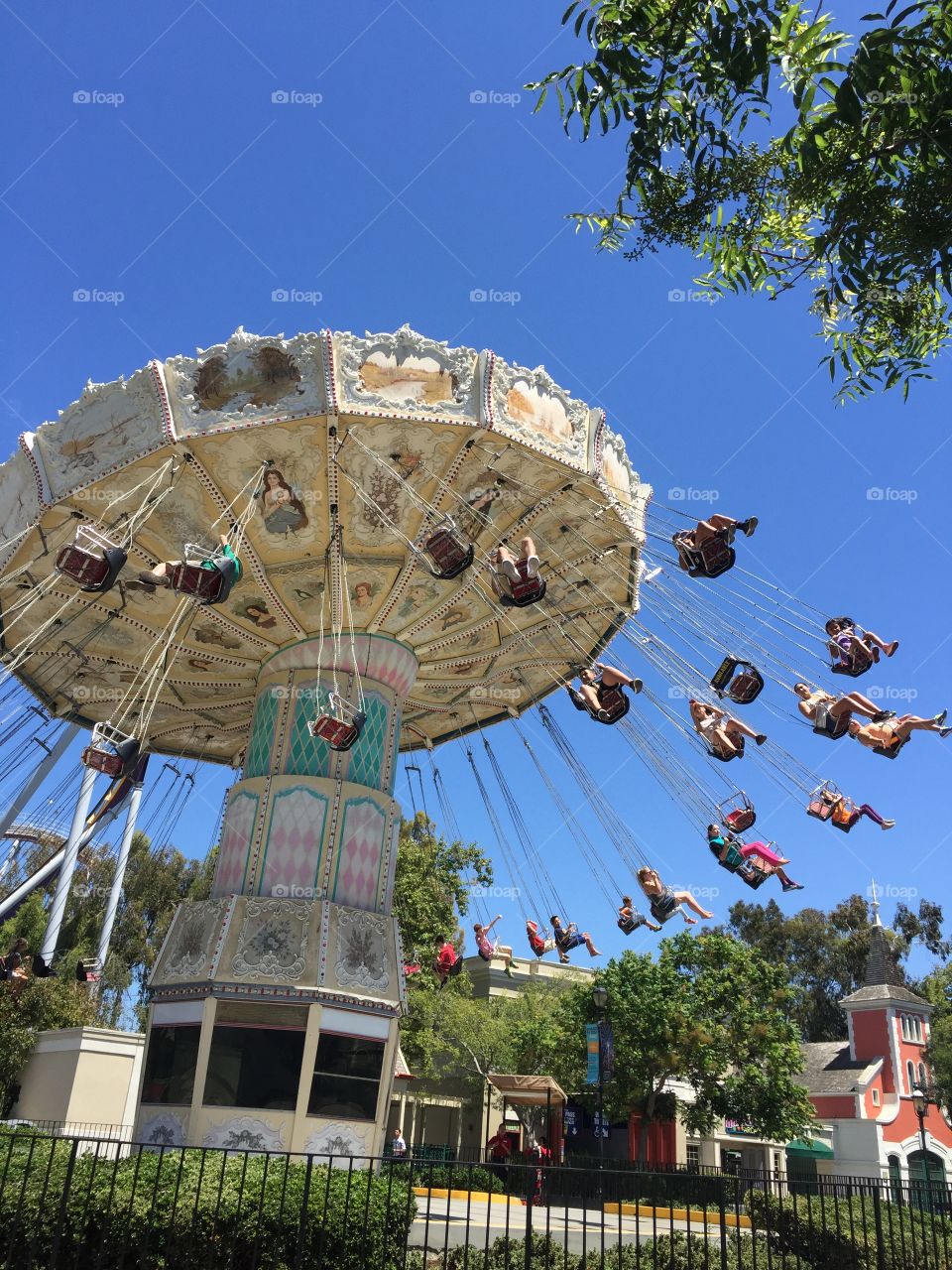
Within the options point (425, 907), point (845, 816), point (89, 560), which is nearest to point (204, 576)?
point (89, 560)

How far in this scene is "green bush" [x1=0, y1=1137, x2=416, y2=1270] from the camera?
7.21m

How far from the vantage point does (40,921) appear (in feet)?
109

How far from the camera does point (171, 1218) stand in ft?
23.1

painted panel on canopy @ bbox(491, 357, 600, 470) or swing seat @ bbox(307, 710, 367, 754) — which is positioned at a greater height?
painted panel on canopy @ bbox(491, 357, 600, 470)

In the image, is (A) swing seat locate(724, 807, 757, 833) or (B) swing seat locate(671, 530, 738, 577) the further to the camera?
(A) swing seat locate(724, 807, 757, 833)

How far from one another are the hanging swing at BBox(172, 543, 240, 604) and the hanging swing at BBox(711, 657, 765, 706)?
689 centimetres

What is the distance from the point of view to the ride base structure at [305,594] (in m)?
12.3

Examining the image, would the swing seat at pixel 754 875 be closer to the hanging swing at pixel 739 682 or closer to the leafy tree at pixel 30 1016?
the hanging swing at pixel 739 682

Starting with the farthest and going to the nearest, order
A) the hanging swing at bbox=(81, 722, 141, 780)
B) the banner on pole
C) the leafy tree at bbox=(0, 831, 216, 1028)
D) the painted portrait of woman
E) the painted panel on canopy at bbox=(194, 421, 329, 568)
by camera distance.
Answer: the leafy tree at bbox=(0, 831, 216, 1028) < the banner on pole < the painted portrait of woman < the painted panel on canopy at bbox=(194, 421, 329, 568) < the hanging swing at bbox=(81, 722, 141, 780)

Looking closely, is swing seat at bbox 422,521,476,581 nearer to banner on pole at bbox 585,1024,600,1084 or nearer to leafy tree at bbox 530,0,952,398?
leafy tree at bbox 530,0,952,398

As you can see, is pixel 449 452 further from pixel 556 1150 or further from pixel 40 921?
pixel 40 921

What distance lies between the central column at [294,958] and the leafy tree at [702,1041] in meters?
16.9

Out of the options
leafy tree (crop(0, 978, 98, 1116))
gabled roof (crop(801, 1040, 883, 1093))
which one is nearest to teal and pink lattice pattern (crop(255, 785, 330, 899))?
leafy tree (crop(0, 978, 98, 1116))

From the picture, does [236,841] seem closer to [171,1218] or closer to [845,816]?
[171,1218]
